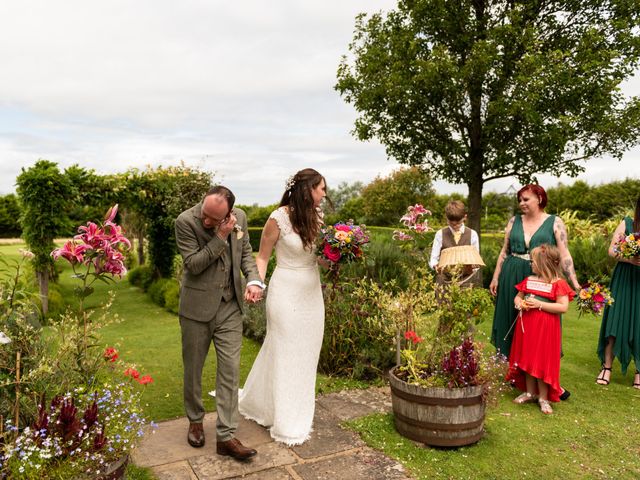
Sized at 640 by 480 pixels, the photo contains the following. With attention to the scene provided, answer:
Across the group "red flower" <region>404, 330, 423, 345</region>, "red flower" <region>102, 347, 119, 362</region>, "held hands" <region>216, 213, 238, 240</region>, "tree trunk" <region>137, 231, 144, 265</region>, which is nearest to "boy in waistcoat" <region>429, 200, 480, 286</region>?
"red flower" <region>404, 330, 423, 345</region>

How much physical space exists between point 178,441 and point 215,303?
4.11ft

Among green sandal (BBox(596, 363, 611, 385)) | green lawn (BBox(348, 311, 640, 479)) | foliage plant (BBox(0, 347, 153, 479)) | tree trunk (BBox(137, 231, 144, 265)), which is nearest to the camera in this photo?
foliage plant (BBox(0, 347, 153, 479))

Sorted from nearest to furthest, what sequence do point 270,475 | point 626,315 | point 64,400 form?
point 64,400 < point 270,475 < point 626,315

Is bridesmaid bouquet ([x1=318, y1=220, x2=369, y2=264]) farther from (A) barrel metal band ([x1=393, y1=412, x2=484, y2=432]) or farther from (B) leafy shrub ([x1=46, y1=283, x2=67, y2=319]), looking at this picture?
(B) leafy shrub ([x1=46, y1=283, x2=67, y2=319])

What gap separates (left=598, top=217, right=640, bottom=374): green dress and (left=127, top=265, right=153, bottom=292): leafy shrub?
38.7 ft

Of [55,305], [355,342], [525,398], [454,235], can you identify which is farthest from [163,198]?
[525,398]

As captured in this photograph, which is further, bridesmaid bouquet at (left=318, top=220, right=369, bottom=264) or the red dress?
the red dress

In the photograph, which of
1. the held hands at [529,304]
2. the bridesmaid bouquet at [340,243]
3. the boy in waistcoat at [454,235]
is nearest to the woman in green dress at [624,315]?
the held hands at [529,304]

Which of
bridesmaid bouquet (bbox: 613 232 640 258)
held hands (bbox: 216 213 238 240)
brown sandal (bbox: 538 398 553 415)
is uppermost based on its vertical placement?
held hands (bbox: 216 213 238 240)

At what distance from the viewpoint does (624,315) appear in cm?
599

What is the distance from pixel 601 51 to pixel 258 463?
12904mm

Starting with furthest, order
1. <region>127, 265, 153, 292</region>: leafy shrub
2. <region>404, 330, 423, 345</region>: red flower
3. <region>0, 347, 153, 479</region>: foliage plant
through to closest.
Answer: <region>127, 265, 153, 292</region>: leafy shrub
<region>404, 330, 423, 345</region>: red flower
<region>0, 347, 153, 479</region>: foliage plant

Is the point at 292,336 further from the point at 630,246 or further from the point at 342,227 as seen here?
the point at 630,246

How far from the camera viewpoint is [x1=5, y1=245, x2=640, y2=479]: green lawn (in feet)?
12.8
